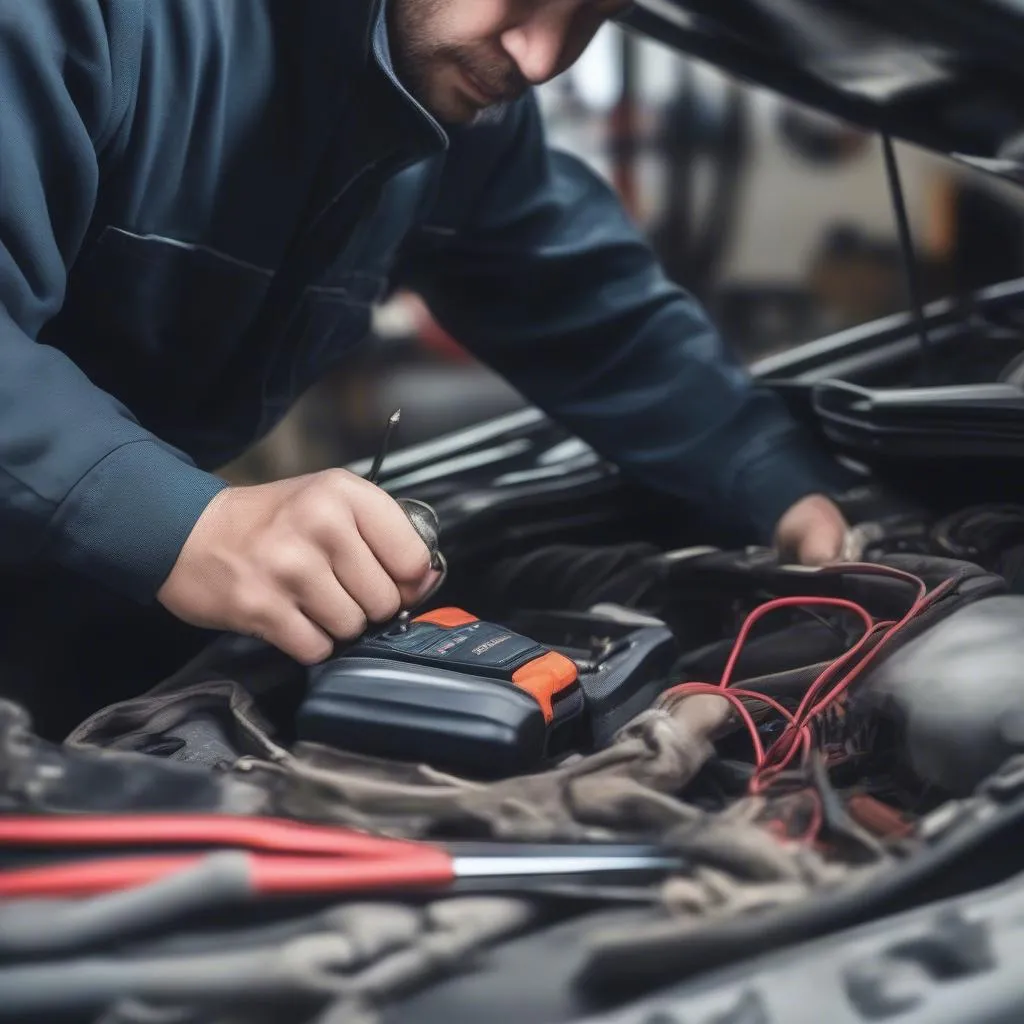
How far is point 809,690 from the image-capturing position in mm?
645

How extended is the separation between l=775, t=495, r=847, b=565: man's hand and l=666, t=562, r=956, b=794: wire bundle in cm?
16

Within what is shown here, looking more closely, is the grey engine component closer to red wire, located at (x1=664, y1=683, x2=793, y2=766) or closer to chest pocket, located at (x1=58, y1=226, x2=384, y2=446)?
red wire, located at (x1=664, y1=683, x2=793, y2=766)

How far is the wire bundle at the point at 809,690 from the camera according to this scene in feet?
1.97

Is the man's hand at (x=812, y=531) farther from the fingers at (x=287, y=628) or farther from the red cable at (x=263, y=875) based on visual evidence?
the red cable at (x=263, y=875)

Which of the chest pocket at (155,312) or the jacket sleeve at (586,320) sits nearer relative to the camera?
the chest pocket at (155,312)

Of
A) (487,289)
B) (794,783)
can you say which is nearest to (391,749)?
(794,783)

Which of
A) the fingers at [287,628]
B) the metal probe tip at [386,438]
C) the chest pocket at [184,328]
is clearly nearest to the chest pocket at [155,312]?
the chest pocket at [184,328]

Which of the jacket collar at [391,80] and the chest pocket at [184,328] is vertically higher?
the jacket collar at [391,80]

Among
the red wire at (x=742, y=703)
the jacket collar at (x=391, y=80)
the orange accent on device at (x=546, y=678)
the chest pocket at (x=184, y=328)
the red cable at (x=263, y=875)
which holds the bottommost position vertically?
the red wire at (x=742, y=703)

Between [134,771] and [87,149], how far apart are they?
394 millimetres

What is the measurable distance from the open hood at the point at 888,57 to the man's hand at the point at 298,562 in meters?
0.40

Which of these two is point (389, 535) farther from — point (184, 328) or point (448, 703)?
point (184, 328)

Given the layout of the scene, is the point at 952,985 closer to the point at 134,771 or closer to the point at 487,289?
the point at 134,771

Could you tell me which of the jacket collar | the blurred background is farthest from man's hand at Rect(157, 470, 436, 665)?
the blurred background
